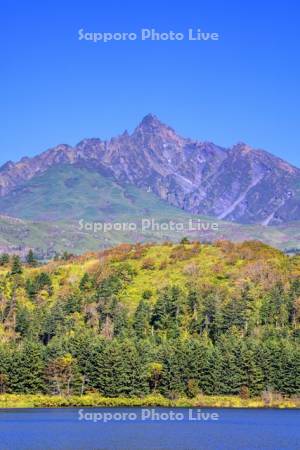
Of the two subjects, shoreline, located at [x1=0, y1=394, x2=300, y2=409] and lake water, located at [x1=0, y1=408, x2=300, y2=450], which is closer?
lake water, located at [x1=0, y1=408, x2=300, y2=450]

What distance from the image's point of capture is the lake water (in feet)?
315

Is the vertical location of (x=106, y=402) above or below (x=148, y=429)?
above

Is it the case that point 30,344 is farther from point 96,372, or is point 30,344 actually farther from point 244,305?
point 244,305

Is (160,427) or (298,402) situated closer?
(160,427)

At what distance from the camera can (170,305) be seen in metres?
193

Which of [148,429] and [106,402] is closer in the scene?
[148,429]

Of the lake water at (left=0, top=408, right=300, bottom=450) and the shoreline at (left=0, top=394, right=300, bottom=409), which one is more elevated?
the shoreline at (left=0, top=394, right=300, bottom=409)

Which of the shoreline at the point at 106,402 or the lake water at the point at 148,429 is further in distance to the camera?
the shoreline at the point at 106,402

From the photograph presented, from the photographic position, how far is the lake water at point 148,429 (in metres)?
96.1

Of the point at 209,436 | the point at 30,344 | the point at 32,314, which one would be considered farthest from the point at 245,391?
the point at 32,314

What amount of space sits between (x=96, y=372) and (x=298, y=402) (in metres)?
30.3

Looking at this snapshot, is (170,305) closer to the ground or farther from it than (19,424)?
farther from it

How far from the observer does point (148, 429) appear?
367 feet

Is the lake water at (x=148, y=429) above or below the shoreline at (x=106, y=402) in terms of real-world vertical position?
below
